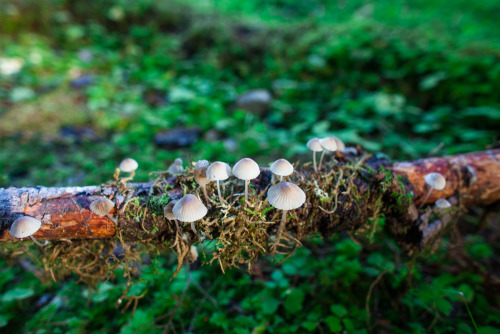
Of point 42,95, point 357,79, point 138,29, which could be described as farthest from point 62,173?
point 138,29

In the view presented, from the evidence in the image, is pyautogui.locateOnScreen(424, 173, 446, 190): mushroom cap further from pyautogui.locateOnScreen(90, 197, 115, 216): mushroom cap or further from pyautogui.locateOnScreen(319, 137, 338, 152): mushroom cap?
pyautogui.locateOnScreen(90, 197, 115, 216): mushroom cap

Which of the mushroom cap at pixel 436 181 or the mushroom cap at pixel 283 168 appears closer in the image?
the mushroom cap at pixel 283 168

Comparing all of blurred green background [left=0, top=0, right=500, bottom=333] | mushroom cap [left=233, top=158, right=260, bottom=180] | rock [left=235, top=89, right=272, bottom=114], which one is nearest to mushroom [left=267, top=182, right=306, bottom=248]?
mushroom cap [left=233, top=158, right=260, bottom=180]

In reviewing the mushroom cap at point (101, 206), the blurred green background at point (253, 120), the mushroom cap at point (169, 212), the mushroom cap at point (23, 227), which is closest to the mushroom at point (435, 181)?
the blurred green background at point (253, 120)

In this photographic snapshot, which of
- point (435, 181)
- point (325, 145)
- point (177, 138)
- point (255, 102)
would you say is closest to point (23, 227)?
point (325, 145)

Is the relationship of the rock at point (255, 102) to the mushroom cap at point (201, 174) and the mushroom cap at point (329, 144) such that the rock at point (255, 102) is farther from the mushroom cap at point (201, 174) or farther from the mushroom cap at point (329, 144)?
the mushroom cap at point (201, 174)

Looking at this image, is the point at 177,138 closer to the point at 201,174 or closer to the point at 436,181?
the point at 201,174

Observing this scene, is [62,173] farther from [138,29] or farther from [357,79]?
[138,29]
